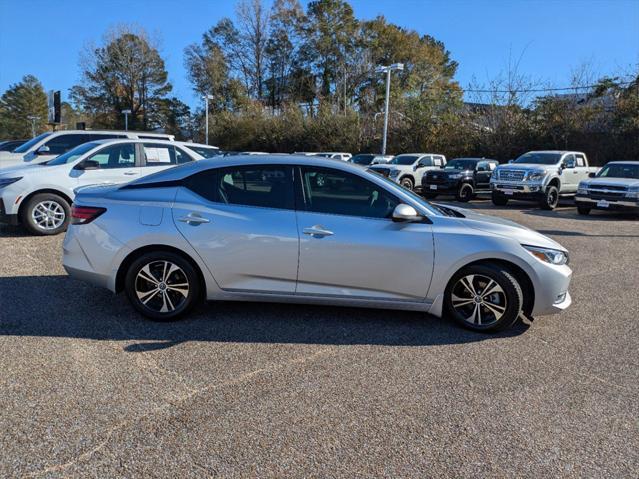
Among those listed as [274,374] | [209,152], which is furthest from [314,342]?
[209,152]

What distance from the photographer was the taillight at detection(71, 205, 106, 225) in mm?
4586

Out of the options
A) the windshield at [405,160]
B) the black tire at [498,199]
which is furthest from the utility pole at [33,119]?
the black tire at [498,199]

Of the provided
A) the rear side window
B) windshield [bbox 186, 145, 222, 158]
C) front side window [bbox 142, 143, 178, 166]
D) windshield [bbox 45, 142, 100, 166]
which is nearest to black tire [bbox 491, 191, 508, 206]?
windshield [bbox 186, 145, 222, 158]

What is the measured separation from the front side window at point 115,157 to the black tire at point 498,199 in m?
12.4

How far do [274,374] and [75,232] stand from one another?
2463mm

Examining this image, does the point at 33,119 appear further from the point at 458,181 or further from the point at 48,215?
the point at 48,215

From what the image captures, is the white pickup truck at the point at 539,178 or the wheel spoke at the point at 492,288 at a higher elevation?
the white pickup truck at the point at 539,178

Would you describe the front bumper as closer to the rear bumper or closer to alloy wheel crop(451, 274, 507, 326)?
the rear bumper

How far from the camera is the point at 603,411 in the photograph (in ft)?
10.6

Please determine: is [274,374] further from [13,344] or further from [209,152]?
[209,152]

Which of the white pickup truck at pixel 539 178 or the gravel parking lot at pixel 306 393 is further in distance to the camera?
the white pickup truck at pixel 539 178

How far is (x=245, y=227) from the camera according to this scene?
14.4ft

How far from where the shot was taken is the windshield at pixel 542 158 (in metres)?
17.2

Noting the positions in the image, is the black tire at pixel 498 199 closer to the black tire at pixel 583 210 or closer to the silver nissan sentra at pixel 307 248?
the black tire at pixel 583 210
